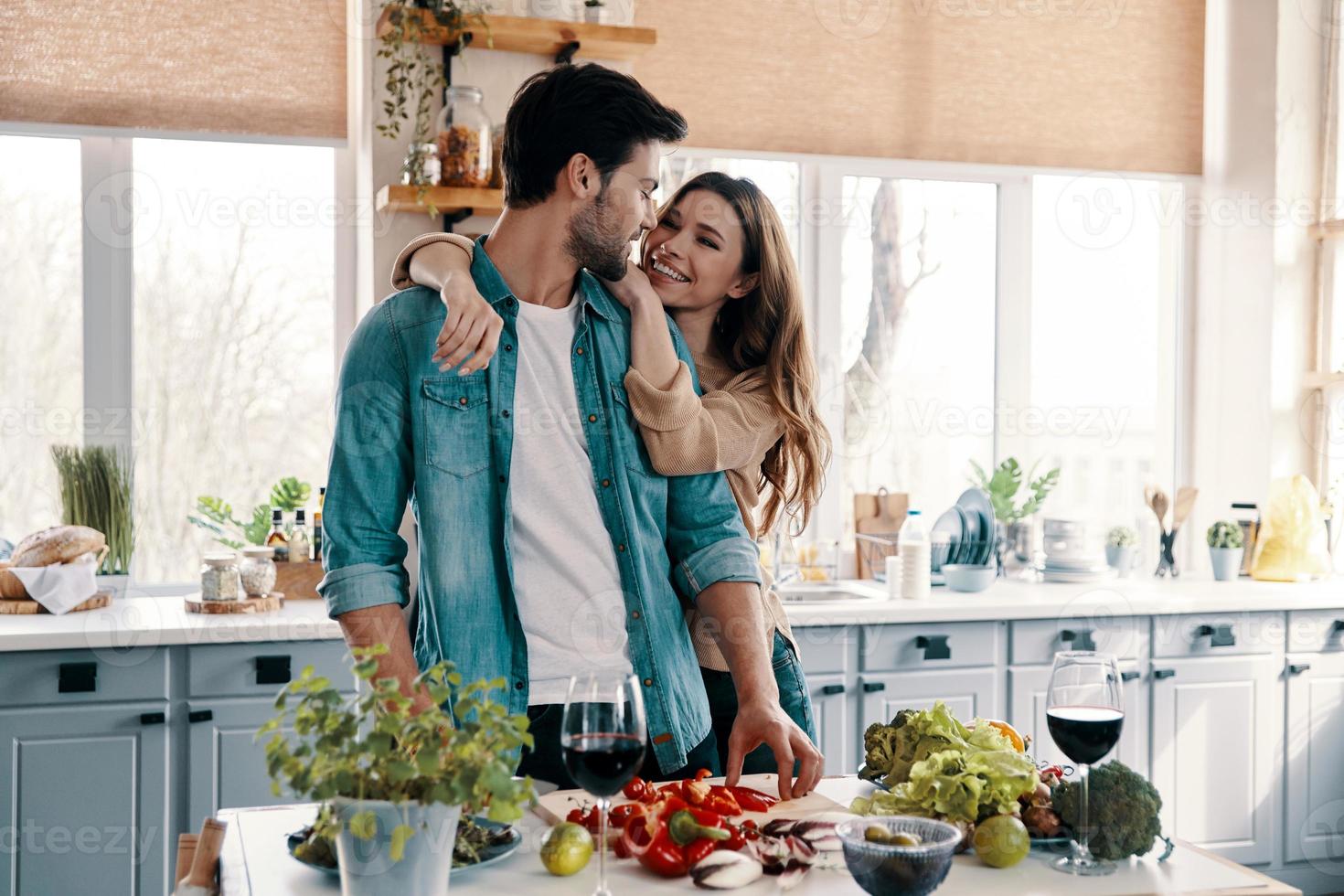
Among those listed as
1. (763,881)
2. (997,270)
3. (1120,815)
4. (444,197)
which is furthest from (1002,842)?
(997,270)

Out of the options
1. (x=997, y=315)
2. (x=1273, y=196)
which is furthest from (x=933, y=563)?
(x=1273, y=196)

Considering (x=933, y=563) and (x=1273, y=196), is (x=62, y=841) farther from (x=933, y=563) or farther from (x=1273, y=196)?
(x=1273, y=196)

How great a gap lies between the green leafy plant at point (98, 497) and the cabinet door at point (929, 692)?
195 cm

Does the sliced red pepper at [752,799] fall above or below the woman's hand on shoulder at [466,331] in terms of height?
below

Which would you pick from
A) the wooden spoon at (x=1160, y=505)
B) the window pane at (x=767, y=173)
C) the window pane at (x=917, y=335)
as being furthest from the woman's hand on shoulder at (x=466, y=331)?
the wooden spoon at (x=1160, y=505)

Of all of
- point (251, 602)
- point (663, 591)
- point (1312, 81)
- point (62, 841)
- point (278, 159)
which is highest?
point (1312, 81)

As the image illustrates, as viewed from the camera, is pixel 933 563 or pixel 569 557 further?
pixel 933 563

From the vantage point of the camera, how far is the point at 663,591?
1.86 m

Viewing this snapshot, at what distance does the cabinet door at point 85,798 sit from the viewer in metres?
2.80

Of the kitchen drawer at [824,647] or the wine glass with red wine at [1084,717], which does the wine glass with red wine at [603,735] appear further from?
the kitchen drawer at [824,647]

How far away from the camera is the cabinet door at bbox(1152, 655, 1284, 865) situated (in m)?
3.60

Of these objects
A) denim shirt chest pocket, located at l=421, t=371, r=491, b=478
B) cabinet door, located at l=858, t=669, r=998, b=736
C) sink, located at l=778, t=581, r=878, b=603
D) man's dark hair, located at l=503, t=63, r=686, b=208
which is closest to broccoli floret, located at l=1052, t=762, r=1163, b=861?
denim shirt chest pocket, located at l=421, t=371, r=491, b=478

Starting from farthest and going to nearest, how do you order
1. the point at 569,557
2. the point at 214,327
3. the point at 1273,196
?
the point at 1273,196
the point at 214,327
the point at 569,557

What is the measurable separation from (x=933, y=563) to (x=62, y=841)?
2.38 meters
